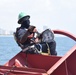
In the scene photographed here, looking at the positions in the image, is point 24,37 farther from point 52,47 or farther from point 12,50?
point 12,50

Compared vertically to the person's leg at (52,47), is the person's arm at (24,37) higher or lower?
higher

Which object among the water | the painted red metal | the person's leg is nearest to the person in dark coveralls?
the person's leg

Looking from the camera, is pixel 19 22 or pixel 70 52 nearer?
pixel 70 52

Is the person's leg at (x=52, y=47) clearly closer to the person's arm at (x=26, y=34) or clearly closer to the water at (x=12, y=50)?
the water at (x=12, y=50)

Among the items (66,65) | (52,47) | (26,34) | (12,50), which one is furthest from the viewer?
(12,50)

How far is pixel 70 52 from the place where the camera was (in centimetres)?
515

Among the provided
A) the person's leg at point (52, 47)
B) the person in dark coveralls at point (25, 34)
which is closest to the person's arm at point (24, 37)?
the person in dark coveralls at point (25, 34)

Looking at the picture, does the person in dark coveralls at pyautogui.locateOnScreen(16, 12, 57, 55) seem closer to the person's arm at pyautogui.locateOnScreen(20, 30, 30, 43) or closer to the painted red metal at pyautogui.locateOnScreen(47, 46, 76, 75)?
the person's arm at pyautogui.locateOnScreen(20, 30, 30, 43)

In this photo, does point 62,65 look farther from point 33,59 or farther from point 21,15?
point 21,15

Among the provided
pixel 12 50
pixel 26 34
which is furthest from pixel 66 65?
pixel 12 50

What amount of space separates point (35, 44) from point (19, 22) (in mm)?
382

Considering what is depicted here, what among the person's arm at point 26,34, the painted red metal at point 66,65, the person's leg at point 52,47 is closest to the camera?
the painted red metal at point 66,65

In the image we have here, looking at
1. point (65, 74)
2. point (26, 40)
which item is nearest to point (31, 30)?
point (26, 40)

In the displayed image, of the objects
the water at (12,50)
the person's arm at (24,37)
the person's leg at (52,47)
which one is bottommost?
the water at (12,50)
